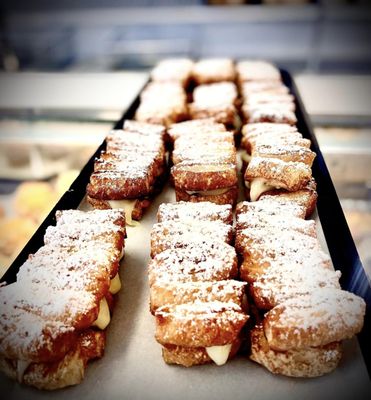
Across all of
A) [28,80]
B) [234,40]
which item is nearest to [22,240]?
[28,80]

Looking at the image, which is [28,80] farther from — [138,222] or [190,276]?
[190,276]

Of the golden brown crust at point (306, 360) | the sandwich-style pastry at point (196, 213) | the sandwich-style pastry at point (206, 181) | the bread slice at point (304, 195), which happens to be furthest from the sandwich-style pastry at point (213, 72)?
the golden brown crust at point (306, 360)

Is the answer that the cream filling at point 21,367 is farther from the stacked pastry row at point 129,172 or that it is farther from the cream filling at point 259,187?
the cream filling at point 259,187

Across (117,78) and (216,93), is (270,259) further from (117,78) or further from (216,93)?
(117,78)

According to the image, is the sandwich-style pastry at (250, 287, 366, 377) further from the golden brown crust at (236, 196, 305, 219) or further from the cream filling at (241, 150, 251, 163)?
the cream filling at (241, 150, 251, 163)

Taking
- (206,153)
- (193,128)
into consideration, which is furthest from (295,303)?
(193,128)

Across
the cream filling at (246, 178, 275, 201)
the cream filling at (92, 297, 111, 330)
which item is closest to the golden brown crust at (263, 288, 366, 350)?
the cream filling at (92, 297, 111, 330)
